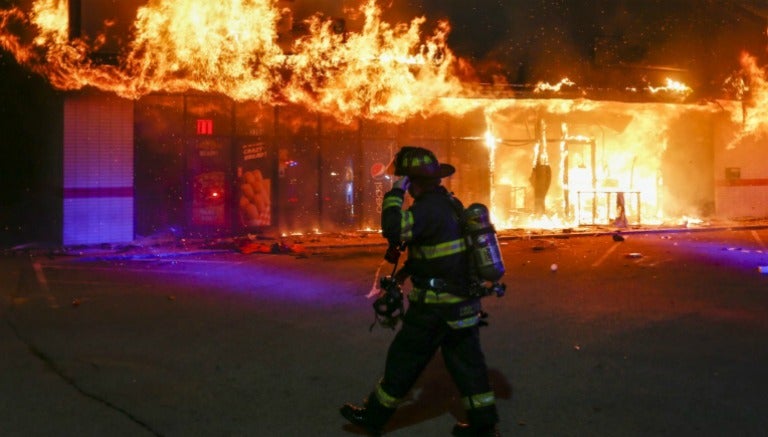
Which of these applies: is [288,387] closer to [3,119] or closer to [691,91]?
[3,119]

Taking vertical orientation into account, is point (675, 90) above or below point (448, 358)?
above

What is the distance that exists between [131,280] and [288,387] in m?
6.08

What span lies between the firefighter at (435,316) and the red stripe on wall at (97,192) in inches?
505

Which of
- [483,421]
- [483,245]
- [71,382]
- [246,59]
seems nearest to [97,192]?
[246,59]

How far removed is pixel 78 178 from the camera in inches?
587

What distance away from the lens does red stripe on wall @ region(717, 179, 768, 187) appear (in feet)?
72.0

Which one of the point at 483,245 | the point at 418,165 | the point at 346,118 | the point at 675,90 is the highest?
the point at 675,90

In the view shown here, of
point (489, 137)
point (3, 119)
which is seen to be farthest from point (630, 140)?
point (3, 119)

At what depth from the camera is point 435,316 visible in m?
3.99

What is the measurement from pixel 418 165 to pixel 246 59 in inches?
485

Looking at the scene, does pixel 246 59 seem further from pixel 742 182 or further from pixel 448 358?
pixel 742 182

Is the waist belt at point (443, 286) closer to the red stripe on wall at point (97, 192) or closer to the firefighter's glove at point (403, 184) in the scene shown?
the firefighter's glove at point (403, 184)

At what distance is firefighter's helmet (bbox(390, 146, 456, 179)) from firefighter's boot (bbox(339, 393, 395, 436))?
1.43 m

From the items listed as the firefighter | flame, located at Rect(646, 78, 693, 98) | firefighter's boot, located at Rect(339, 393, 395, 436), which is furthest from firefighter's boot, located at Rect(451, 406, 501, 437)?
flame, located at Rect(646, 78, 693, 98)
